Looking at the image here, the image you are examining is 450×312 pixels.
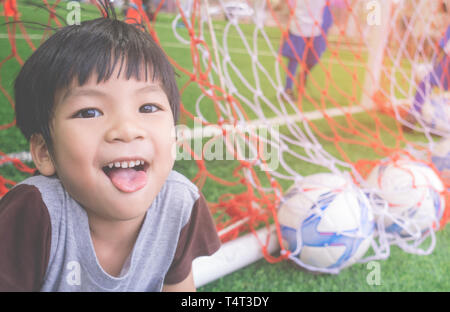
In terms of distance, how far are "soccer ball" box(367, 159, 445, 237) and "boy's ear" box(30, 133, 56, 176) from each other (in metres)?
1.04

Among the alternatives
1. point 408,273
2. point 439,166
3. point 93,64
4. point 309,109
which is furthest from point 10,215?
point 309,109

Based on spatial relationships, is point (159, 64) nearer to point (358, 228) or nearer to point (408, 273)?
point (358, 228)

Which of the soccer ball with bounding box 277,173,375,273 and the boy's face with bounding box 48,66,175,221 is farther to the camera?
the soccer ball with bounding box 277,173,375,273

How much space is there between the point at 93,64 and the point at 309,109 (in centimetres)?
271

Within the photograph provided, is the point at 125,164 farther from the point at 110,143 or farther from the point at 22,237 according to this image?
the point at 22,237

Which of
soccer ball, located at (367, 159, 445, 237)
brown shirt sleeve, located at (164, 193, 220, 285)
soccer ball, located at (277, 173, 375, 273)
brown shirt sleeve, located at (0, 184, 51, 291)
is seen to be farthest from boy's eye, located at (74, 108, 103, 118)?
soccer ball, located at (367, 159, 445, 237)

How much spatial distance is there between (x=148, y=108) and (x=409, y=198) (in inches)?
41.0

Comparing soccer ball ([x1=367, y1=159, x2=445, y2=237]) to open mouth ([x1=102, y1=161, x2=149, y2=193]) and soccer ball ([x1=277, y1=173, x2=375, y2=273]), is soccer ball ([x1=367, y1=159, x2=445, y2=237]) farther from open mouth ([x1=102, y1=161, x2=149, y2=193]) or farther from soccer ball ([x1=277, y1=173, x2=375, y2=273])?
open mouth ([x1=102, y1=161, x2=149, y2=193])

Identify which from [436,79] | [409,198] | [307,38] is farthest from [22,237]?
[436,79]

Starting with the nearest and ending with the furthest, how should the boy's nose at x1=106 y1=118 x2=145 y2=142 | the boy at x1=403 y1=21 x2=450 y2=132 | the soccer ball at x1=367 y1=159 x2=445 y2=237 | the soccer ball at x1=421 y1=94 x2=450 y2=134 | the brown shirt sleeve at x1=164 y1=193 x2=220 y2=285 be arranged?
the boy's nose at x1=106 y1=118 x2=145 y2=142, the brown shirt sleeve at x1=164 y1=193 x2=220 y2=285, the soccer ball at x1=367 y1=159 x2=445 y2=237, the soccer ball at x1=421 y1=94 x2=450 y2=134, the boy at x1=403 y1=21 x2=450 y2=132

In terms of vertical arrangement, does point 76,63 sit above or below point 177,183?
above

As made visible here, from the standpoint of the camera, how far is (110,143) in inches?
24.9

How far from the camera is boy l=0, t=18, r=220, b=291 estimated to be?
64 cm

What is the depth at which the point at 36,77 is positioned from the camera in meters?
0.67
